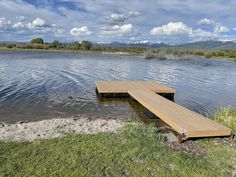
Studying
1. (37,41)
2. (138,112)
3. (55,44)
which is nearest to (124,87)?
(138,112)

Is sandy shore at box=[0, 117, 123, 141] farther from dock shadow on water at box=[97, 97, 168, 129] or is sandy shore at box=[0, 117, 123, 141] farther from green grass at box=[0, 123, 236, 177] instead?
dock shadow on water at box=[97, 97, 168, 129]

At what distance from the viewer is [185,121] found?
7750mm

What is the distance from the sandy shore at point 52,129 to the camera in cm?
656

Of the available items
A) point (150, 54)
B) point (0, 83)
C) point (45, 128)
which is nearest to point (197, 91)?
point (45, 128)

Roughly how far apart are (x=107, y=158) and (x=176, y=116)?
378 cm

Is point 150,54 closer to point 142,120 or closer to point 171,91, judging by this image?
point 171,91

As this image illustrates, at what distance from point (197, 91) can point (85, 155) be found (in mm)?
12858

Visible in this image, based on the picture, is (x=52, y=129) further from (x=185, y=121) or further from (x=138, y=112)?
(x=138, y=112)

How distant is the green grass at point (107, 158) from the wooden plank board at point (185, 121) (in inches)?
19.5

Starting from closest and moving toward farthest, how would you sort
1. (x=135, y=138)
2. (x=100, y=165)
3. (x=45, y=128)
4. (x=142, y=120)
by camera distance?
(x=100, y=165) < (x=135, y=138) < (x=45, y=128) < (x=142, y=120)

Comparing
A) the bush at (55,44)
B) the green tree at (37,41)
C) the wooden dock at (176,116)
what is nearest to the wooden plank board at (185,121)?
the wooden dock at (176,116)

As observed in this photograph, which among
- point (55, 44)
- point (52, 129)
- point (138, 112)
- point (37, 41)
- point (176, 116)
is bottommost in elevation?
point (138, 112)

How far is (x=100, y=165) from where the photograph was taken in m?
5.04

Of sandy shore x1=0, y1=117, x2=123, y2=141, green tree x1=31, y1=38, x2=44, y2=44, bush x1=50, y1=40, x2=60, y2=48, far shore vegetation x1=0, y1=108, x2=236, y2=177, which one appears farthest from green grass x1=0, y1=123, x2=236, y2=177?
green tree x1=31, y1=38, x2=44, y2=44
